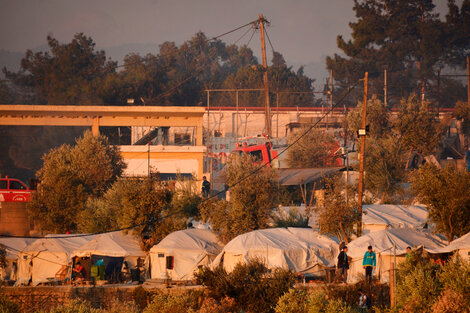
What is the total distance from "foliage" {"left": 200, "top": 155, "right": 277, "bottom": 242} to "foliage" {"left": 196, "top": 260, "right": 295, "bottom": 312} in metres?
7.80

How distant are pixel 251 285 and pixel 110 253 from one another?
10043 millimetres

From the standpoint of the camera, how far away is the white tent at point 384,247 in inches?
1018

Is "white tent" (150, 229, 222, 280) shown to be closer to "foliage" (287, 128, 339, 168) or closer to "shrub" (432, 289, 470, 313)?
"shrub" (432, 289, 470, 313)

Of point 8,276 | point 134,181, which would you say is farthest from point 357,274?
point 8,276

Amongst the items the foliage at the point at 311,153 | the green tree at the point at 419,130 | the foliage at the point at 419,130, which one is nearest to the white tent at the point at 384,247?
the green tree at the point at 419,130

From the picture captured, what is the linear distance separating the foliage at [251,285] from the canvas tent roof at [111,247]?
784 centimetres

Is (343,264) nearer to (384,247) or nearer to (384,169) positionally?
(384,247)

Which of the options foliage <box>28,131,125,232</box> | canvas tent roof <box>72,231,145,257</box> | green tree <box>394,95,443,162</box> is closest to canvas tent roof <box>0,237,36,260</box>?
canvas tent roof <box>72,231,145,257</box>

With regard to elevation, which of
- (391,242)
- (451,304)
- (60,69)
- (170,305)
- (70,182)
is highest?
(60,69)

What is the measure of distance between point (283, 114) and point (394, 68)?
2688 cm

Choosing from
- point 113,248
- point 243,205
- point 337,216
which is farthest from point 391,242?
point 113,248

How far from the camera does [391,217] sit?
3173 cm

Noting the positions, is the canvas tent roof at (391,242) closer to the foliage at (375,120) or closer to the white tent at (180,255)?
the white tent at (180,255)

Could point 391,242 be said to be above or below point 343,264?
A: above
